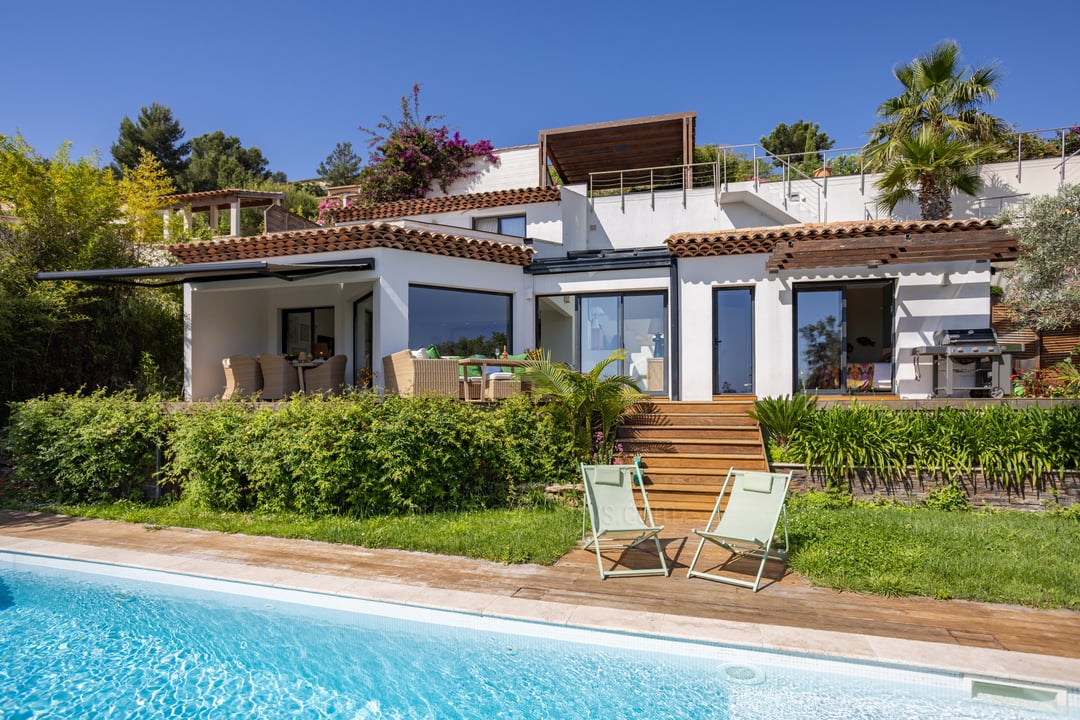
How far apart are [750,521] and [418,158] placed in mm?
19605

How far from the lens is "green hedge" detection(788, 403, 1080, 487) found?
886cm

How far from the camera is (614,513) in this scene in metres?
7.07

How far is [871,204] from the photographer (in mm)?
19188

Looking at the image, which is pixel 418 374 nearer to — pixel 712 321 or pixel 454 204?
pixel 712 321

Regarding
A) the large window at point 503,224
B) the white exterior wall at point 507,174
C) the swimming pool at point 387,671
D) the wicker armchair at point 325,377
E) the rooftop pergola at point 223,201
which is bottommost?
the swimming pool at point 387,671

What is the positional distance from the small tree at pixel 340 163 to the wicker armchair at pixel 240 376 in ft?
158

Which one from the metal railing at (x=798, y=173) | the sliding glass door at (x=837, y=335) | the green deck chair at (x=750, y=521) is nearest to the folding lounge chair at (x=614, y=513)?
the green deck chair at (x=750, y=521)

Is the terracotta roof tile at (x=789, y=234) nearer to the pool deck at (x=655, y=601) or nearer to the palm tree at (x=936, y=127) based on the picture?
the palm tree at (x=936, y=127)

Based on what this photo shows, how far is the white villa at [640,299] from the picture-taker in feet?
40.8

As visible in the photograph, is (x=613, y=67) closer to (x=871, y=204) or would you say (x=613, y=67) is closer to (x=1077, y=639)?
(x=871, y=204)

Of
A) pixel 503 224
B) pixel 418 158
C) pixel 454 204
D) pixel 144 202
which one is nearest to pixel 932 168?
pixel 503 224

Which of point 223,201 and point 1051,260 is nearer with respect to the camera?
point 1051,260

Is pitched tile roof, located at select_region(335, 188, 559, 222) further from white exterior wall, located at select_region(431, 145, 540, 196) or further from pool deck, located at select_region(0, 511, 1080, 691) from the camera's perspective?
pool deck, located at select_region(0, 511, 1080, 691)

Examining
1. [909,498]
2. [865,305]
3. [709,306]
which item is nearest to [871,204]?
[865,305]
